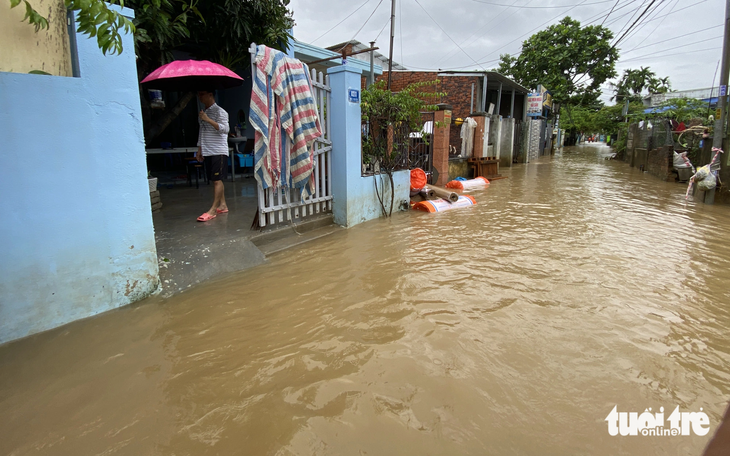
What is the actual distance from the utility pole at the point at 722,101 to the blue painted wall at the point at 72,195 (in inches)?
418

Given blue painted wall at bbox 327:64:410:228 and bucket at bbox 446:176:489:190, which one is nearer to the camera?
blue painted wall at bbox 327:64:410:228

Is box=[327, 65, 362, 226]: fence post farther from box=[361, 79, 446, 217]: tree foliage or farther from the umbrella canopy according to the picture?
the umbrella canopy

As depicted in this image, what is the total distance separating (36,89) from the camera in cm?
275

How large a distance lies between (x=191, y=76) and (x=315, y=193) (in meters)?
2.24

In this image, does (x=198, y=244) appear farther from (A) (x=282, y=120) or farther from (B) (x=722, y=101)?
(B) (x=722, y=101)

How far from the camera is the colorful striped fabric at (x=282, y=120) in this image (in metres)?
4.59

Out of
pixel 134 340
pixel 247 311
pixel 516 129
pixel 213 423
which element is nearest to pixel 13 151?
pixel 134 340

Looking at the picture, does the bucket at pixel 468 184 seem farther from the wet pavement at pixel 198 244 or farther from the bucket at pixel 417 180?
the wet pavement at pixel 198 244

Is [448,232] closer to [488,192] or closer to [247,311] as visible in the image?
[247,311]

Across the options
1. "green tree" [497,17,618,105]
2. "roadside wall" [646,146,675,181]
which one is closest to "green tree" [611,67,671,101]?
"green tree" [497,17,618,105]

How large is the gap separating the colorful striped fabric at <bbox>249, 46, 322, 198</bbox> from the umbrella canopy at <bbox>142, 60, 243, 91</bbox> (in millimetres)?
1036

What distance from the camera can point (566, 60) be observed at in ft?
98.2

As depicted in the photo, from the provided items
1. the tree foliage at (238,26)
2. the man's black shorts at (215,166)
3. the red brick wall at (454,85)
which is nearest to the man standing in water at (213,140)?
the man's black shorts at (215,166)

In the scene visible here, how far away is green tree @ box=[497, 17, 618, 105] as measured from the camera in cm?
2938
